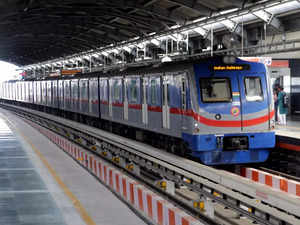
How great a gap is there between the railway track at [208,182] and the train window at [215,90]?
1681mm

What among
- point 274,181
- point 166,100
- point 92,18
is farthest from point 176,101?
point 92,18

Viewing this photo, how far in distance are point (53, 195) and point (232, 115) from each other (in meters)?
4.87

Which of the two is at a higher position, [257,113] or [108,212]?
[257,113]

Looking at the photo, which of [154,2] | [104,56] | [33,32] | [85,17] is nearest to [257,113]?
[154,2]

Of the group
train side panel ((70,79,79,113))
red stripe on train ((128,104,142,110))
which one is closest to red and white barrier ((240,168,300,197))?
red stripe on train ((128,104,142,110))

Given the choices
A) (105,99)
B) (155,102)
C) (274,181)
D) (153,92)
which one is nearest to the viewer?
(274,181)

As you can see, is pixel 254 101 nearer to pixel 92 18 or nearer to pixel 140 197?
pixel 140 197

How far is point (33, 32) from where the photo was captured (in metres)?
38.5

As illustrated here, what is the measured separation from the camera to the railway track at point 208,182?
7.54 m

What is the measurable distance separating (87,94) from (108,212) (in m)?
17.9

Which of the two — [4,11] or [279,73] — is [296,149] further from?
[4,11]

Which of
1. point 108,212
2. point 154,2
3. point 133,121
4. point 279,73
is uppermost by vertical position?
point 154,2

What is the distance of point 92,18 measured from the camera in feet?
96.4

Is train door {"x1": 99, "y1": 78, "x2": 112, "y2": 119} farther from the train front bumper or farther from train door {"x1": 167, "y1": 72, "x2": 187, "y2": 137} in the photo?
the train front bumper
